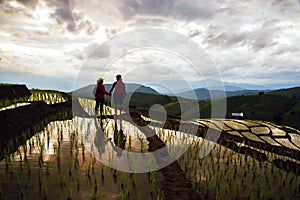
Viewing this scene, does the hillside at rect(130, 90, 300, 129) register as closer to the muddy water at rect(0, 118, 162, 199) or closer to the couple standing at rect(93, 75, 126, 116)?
the couple standing at rect(93, 75, 126, 116)

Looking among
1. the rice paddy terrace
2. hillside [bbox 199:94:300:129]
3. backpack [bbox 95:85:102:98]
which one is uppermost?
backpack [bbox 95:85:102:98]

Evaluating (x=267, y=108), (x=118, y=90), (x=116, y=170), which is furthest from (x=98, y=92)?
(x=267, y=108)

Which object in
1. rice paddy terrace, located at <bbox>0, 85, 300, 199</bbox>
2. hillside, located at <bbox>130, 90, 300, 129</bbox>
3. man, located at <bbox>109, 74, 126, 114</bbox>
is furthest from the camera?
hillside, located at <bbox>130, 90, 300, 129</bbox>

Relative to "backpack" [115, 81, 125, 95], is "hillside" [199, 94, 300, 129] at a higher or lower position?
lower

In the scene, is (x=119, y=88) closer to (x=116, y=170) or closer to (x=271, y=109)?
(x=116, y=170)

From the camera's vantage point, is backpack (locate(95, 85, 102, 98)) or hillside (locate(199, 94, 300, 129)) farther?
hillside (locate(199, 94, 300, 129))

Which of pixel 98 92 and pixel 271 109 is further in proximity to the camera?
pixel 271 109

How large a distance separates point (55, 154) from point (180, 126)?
→ 7580 millimetres

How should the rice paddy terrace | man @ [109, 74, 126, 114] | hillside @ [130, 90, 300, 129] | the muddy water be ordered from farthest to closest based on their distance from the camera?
hillside @ [130, 90, 300, 129], man @ [109, 74, 126, 114], the rice paddy terrace, the muddy water

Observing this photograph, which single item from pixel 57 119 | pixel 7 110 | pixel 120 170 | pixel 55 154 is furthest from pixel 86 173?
pixel 57 119

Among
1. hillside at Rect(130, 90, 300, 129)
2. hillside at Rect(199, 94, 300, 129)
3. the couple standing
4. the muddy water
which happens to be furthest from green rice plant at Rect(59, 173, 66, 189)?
hillside at Rect(199, 94, 300, 129)

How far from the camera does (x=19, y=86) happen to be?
16797mm

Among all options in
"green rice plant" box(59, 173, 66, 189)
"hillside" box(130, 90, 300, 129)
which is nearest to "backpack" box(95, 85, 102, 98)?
"green rice plant" box(59, 173, 66, 189)

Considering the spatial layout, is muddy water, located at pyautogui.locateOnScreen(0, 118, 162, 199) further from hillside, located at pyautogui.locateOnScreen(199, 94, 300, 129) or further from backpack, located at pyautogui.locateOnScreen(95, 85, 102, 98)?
hillside, located at pyautogui.locateOnScreen(199, 94, 300, 129)
